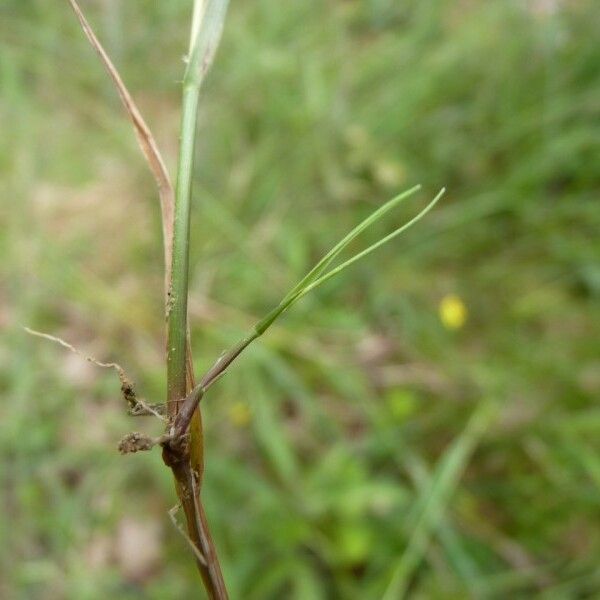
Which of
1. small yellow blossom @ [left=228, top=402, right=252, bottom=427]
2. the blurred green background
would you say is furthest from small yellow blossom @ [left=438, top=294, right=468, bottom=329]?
small yellow blossom @ [left=228, top=402, right=252, bottom=427]

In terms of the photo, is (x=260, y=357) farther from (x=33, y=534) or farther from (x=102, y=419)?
(x=33, y=534)

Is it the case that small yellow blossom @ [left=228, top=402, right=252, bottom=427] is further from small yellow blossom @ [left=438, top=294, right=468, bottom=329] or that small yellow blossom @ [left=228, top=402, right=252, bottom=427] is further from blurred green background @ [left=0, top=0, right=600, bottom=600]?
small yellow blossom @ [left=438, top=294, right=468, bottom=329]

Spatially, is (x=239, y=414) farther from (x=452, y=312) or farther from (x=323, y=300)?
(x=452, y=312)

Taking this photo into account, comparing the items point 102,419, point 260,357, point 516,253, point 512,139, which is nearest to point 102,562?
point 102,419

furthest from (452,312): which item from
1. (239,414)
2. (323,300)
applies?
(239,414)

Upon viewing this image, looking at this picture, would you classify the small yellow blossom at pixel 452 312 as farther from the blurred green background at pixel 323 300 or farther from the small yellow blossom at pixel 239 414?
the small yellow blossom at pixel 239 414

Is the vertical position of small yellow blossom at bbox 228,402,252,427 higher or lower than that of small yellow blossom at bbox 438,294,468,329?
lower
